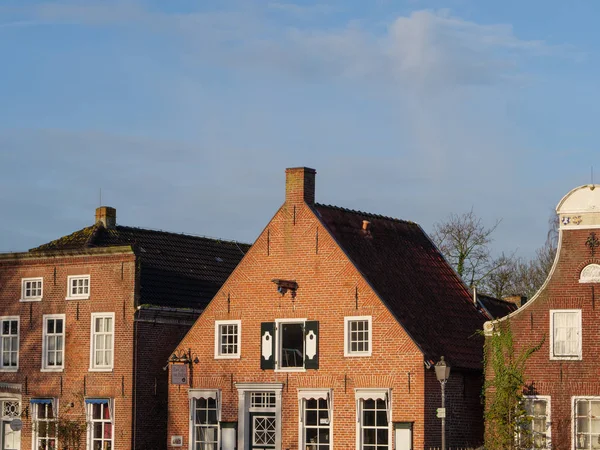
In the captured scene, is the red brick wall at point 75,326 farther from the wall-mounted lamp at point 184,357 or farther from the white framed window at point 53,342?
the wall-mounted lamp at point 184,357

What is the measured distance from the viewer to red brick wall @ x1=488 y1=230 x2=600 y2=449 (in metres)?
33.2

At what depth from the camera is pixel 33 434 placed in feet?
139

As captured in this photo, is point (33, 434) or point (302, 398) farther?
point (33, 434)

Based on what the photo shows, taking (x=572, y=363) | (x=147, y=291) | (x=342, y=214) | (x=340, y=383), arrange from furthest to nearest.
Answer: (x=147, y=291) → (x=342, y=214) → (x=340, y=383) → (x=572, y=363)

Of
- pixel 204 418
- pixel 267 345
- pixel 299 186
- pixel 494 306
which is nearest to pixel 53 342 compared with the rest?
pixel 204 418

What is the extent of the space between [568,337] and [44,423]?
60.8ft

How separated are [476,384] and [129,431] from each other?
37.9ft

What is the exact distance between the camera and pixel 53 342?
4250 centimetres

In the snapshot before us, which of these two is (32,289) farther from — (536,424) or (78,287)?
(536,424)

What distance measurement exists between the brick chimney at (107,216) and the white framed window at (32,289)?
374 cm

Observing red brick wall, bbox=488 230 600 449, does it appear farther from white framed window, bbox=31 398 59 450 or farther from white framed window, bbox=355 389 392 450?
white framed window, bbox=31 398 59 450

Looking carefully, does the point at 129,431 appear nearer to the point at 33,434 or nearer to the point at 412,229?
the point at 33,434

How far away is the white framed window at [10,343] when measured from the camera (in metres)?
43.3

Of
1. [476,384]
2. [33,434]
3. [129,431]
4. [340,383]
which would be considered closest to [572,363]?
[476,384]
